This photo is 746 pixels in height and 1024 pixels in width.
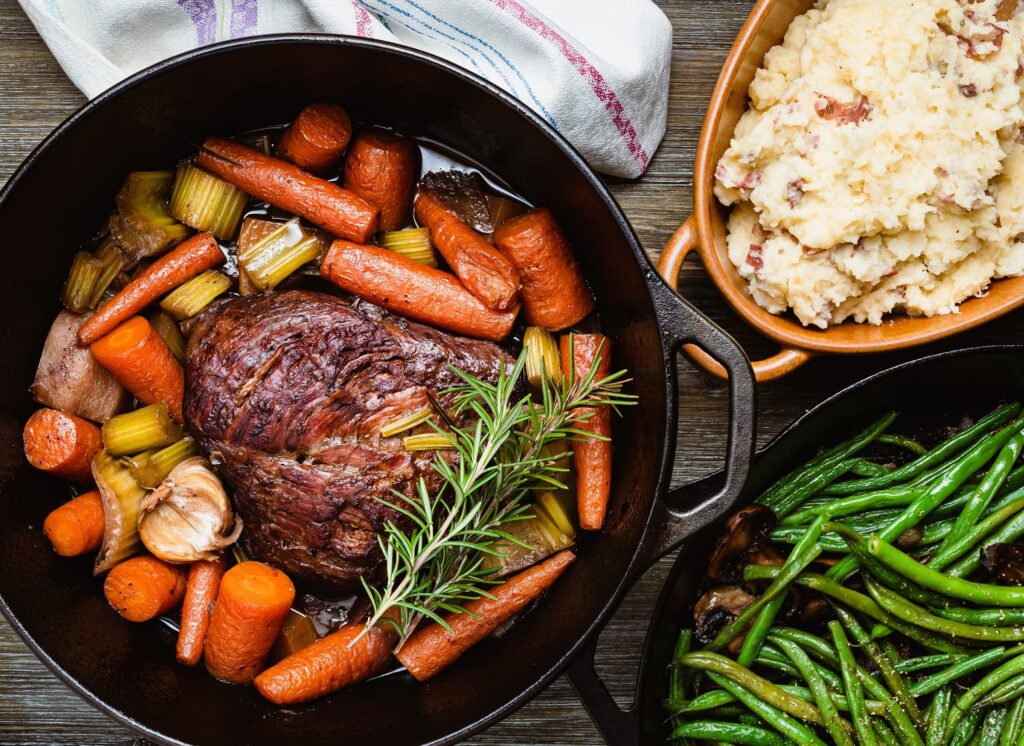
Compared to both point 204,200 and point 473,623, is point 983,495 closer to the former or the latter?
point 473,623

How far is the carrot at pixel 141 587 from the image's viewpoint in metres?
2.52

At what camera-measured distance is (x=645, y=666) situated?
98.0 inches

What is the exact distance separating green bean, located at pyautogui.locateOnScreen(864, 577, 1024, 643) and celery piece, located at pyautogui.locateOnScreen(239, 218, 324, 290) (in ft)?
6.79

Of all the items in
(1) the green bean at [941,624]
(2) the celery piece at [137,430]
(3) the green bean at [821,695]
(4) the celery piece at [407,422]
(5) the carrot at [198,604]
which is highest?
(2) the celery piece at [137,430]

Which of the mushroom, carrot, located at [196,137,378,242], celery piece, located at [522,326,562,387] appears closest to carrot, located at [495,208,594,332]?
celery piece, located at [522,326,562,387]

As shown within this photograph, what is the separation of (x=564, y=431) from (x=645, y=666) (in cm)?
78

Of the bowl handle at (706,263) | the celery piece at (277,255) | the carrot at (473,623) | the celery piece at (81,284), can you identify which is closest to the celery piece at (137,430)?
the celery piece at (81,284)

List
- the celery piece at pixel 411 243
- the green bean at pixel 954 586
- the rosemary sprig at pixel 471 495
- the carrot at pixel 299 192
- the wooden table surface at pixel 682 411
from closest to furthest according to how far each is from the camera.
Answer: the rosemary sprig at pixel 471 495, the green bean at pixel 954 586, the carrot at pixel 299 192, the celery piece at pixel 411 243, the wooden table surface at pixel 682 411

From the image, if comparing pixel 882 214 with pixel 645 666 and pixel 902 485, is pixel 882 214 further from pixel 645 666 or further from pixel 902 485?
pixel 645 666

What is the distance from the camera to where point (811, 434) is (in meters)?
2.66

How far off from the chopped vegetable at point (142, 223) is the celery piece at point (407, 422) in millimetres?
946

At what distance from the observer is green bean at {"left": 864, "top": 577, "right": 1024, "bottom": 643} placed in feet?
8.17

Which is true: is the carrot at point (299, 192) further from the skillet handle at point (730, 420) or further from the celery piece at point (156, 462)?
the skillet handle at point (730, 420)

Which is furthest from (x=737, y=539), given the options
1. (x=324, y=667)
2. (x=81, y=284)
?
(x=81, y=284)
